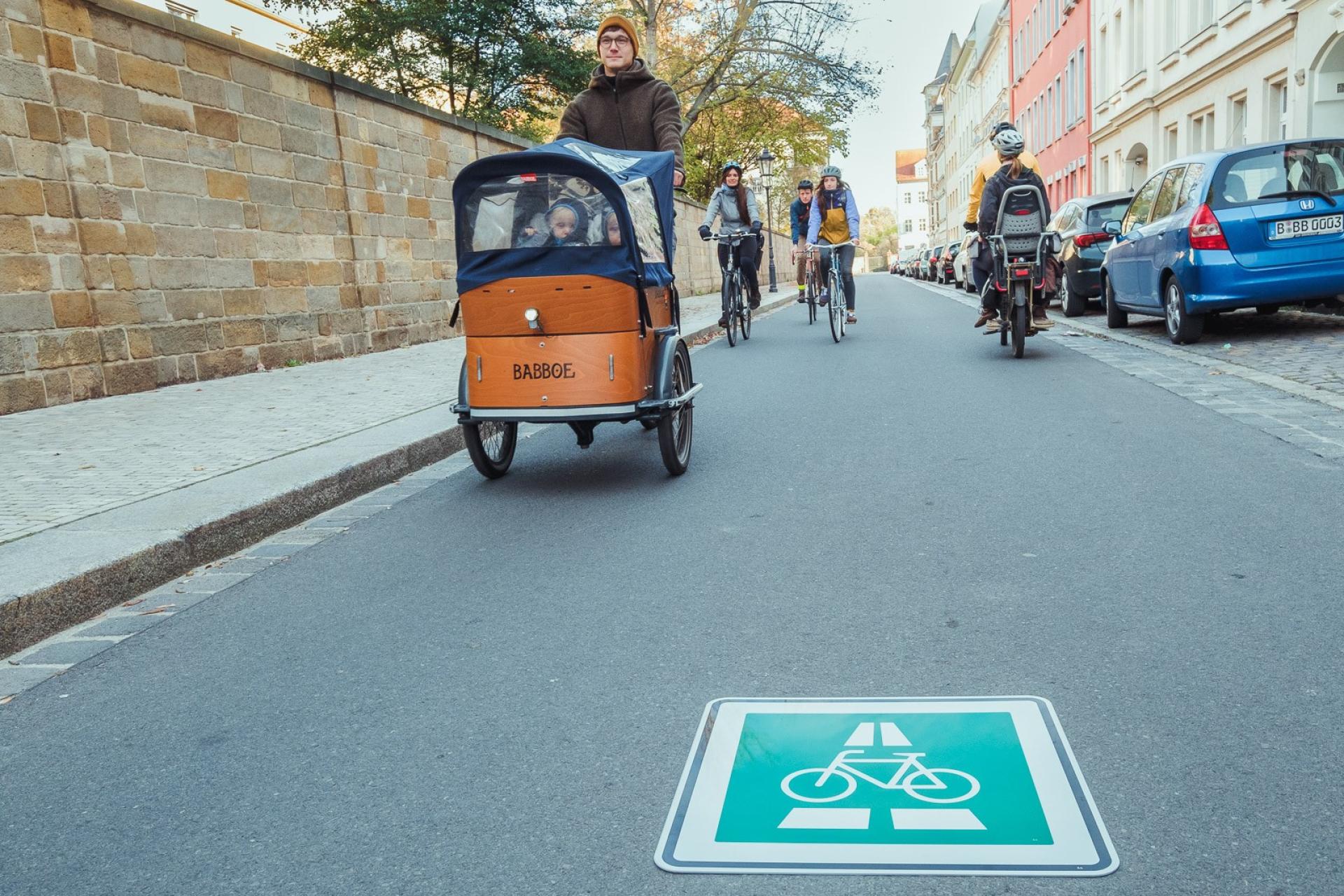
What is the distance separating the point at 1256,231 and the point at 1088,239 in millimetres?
5694

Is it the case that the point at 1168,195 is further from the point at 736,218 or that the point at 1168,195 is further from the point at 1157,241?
the point at 736,218

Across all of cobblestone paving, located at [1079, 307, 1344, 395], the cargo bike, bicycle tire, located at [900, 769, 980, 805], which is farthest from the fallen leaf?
cobblestone paving, located at [1079, 307, 1344, 395]

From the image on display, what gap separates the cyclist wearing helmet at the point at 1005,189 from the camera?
35.8ft

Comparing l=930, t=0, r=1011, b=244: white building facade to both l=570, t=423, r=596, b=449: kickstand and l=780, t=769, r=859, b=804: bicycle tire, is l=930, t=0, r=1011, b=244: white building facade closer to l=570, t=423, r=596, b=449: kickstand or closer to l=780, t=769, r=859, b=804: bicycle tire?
l=570, t=423, r=596, b=449: kickstand

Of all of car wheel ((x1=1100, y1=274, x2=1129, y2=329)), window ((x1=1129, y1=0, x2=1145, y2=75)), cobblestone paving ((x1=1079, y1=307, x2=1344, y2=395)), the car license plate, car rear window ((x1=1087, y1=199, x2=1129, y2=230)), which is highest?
window ((x1=1129, y1=0, x2=1145, y2=75))

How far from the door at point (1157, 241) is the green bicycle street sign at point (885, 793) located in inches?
375

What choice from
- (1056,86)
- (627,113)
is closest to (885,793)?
(627,113)

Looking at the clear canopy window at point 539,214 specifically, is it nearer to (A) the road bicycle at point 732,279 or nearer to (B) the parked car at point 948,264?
(A) the road bicycle at point 732,279

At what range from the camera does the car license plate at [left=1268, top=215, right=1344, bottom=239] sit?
10.6 meters

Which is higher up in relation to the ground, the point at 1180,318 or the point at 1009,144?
the point at 1009,144

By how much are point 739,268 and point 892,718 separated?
1218 cm

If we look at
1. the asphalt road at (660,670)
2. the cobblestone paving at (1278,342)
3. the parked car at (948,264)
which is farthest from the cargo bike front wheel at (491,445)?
the parked car at (948,264)

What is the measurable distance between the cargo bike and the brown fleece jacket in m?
1.72

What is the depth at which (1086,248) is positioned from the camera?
16.3 metres
